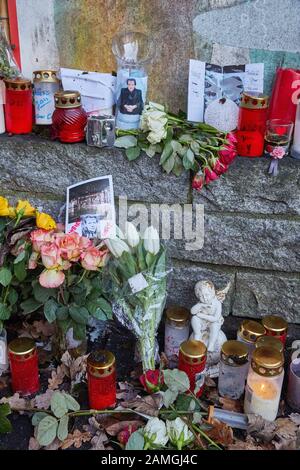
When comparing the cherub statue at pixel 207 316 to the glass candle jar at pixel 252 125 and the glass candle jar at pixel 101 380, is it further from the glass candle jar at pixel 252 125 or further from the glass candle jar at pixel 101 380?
the glass candle jar at pixel 252 125

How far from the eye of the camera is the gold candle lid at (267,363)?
5.14 ft

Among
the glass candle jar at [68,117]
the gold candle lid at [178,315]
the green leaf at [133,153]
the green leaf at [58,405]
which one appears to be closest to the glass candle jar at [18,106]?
the glass candle jar at [68,117]

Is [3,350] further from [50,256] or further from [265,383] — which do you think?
[265,383]

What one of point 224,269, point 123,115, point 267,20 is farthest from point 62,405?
point 267,20

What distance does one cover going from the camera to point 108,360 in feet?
5.29

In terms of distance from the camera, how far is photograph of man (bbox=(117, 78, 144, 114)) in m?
1.92

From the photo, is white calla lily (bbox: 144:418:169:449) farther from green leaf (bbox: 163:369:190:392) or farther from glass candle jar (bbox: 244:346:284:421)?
glass candle jar (bbox: 244:346:284:421)

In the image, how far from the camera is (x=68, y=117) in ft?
6.22

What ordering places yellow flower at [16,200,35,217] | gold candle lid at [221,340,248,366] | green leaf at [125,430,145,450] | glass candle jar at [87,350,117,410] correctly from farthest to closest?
yellow flower at [16,200,35,217]
gold candle lid at [221,340,248,366]
glass candle jar at [87,350,117,410]
green leaf at [125,430,145,450]

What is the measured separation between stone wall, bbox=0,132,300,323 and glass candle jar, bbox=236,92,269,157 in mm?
46

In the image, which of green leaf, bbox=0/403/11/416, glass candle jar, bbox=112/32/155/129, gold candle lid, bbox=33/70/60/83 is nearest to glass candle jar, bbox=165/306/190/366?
green leaf, bbox=0/403/11/416

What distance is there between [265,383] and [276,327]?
0.29 m
